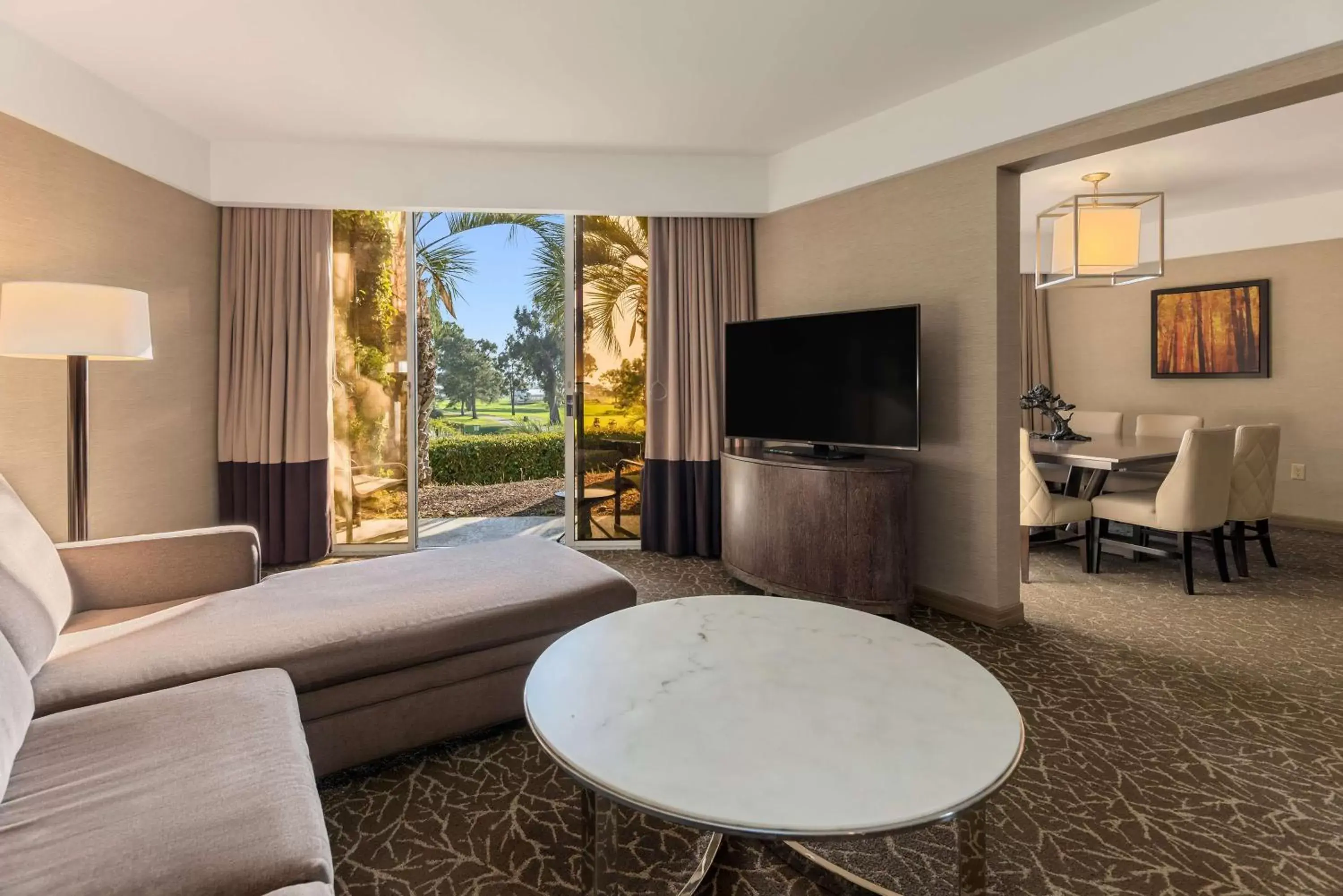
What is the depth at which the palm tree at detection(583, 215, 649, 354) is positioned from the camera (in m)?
4.47

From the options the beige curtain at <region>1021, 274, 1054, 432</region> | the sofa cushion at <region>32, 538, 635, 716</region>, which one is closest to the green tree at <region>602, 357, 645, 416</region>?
the sofa cushion at <region>32, 538, 635, 716</region>

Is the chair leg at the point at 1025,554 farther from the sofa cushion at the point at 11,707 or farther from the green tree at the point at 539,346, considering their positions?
the sofa cushion at the point at 11,707

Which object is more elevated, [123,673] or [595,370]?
[595,370]

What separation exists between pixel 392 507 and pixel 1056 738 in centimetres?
383

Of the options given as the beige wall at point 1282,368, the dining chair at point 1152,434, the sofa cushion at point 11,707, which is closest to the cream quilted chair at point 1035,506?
the dining chair at point 1152,434

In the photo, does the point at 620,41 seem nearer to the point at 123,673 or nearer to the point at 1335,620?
the point at 123,673

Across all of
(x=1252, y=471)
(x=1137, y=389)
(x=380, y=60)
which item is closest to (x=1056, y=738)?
(x=1252, y=471)

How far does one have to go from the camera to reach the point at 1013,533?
320 cm

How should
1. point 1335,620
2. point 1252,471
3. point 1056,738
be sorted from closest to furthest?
point 1056,738, point 1335,620, point 1252,471

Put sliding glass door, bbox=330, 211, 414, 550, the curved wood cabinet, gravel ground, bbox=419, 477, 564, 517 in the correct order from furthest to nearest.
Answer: gravel ground, bbox=419, 477, 564, 517, sliding glass door, bbox=330, 211, 414, 550, the curved wood cabinet

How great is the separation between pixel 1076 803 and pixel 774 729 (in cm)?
114

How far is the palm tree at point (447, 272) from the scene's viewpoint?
173 inches

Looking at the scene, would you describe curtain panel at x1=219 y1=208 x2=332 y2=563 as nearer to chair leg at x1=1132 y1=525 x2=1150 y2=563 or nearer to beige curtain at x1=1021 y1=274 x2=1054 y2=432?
chair leg at x1=1132 y1=525 x2=1150 y2=563

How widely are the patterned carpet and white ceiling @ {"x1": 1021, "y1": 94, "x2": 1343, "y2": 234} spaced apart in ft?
8.43
